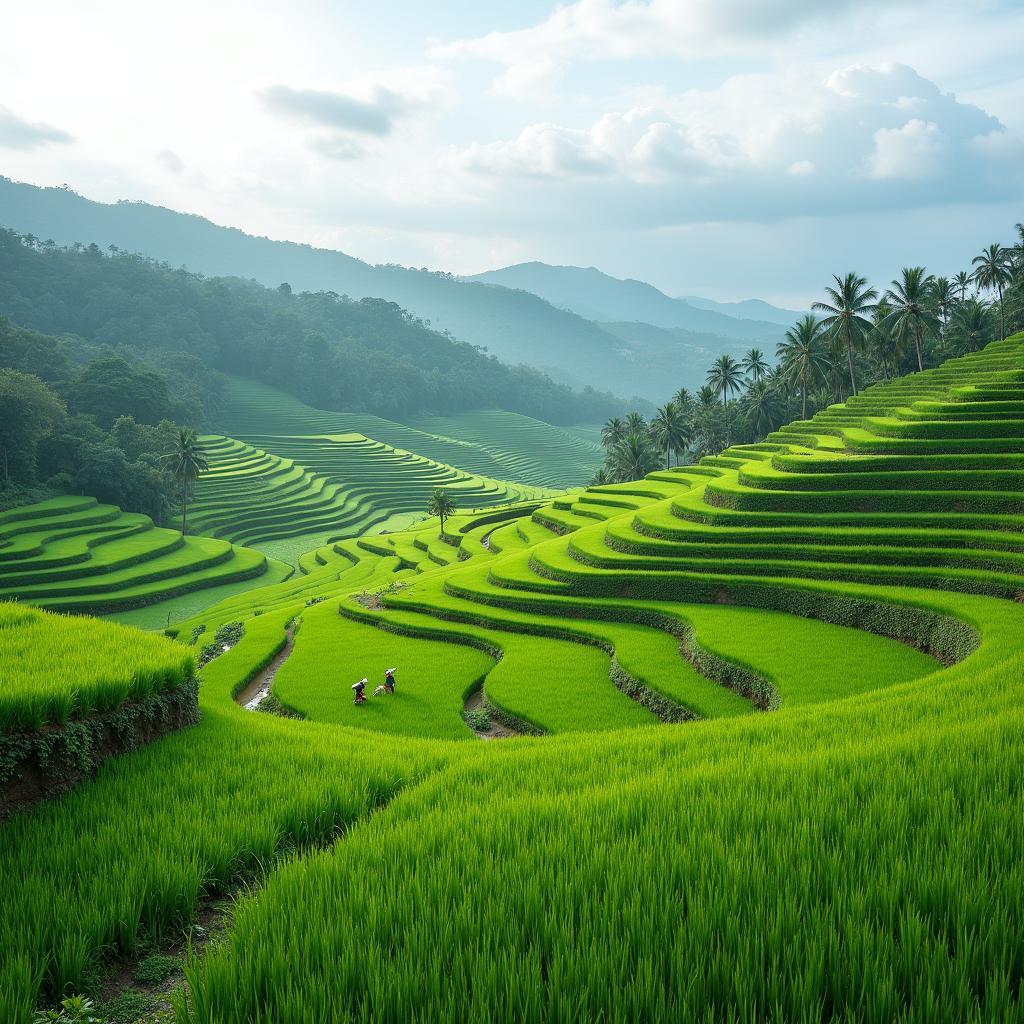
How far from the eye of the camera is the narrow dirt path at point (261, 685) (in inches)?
685

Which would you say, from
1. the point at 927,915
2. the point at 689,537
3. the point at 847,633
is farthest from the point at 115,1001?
the point at 689,537

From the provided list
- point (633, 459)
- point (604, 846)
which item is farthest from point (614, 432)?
point (604, 846)

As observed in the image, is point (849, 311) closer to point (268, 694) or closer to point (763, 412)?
point (763, 412)

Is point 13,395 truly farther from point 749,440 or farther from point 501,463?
point 501,463

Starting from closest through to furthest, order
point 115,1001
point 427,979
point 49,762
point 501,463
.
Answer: point 427,979, point 115,1001, point 49,762, point 501,463

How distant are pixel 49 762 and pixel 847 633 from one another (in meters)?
15.6

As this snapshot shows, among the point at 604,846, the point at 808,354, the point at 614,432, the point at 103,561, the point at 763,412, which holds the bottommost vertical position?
the point at 103,561

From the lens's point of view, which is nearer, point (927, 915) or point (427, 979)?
point (427, 979)

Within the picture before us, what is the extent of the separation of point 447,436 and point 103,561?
283ft

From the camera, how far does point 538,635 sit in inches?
797

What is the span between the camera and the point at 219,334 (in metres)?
119

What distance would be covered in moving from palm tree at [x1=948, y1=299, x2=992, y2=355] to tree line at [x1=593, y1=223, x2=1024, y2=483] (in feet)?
0.24

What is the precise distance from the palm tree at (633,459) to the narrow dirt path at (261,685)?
40.0m

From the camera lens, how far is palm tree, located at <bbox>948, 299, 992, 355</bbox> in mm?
51094
